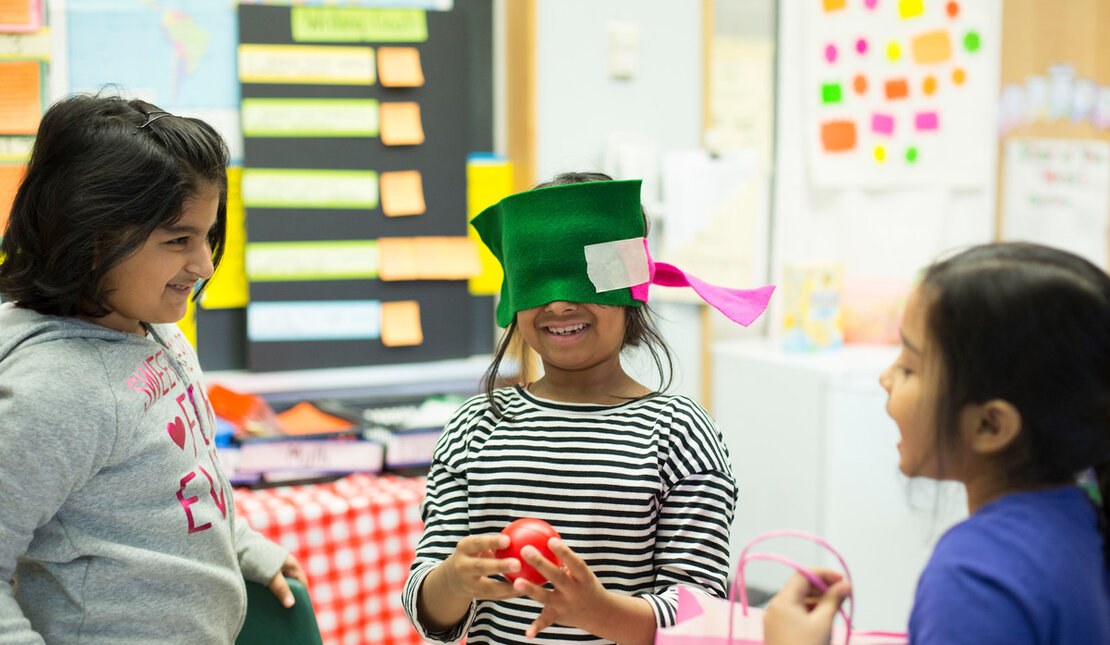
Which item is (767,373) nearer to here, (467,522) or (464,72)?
(464,72)

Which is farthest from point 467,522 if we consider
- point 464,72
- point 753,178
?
point 753,178

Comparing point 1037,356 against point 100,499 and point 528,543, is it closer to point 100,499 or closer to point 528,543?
point 528,543

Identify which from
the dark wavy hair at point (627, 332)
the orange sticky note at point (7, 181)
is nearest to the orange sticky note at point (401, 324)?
the orange sticky note at point (7, 181)

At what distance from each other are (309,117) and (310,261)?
0.37 metres

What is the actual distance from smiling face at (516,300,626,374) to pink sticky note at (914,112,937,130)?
2.32m

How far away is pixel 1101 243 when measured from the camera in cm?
357

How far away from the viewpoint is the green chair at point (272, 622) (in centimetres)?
136

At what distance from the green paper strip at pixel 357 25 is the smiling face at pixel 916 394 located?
1971 mm

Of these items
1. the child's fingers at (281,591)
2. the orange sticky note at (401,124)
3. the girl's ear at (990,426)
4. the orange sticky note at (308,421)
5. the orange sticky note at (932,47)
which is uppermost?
the orange sticky note at (932,47)

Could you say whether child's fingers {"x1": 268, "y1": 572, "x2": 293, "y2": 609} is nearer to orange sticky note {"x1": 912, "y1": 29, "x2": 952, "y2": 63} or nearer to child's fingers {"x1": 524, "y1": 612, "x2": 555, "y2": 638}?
child's fingers {"x1": 524, "y1": 612, "x2": 555, "y2": 638}

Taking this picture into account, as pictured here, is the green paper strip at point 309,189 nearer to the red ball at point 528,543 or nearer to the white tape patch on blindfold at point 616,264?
the white tape patch on blindfold at point 616,264

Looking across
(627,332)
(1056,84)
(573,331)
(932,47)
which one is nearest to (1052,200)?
(1056,84)

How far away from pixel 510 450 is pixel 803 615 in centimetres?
42

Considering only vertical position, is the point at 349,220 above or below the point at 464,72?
below
